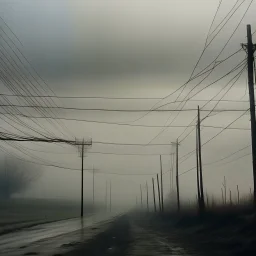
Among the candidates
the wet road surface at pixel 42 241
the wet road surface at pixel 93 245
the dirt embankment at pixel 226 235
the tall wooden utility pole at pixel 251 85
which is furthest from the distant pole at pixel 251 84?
the wet road surface at pixel 42 241

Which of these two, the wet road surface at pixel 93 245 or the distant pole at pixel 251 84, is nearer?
the wet road surface at pixel 93 245

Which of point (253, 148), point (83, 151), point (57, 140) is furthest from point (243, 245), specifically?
point (83, 151)

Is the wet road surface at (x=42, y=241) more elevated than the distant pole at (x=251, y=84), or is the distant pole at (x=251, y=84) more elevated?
the distant pole at (x=251, y=84)

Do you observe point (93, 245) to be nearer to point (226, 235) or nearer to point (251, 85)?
point (226, 235)

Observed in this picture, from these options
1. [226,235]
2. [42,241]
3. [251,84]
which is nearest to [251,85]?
[251,84]

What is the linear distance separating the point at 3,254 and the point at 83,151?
67.2 m

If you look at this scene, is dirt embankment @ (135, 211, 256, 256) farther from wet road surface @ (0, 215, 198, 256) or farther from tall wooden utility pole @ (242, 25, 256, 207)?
tall wooden utility pole @ (242, 25, 256, 207)

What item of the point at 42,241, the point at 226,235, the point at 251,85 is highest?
the point at 251,85

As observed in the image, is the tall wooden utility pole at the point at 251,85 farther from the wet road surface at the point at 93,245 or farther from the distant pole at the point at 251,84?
the wet road surface at the point at 93,245

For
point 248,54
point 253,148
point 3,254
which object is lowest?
point 3,254

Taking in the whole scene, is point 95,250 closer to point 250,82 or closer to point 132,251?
point 132,251

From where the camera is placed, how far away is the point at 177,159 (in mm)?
66688

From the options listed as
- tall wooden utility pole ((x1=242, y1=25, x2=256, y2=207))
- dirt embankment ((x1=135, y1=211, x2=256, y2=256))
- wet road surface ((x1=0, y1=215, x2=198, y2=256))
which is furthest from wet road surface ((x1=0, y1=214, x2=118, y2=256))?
tall wooden utility pole ((x1=242, y1=25, x2=256, y2=207))

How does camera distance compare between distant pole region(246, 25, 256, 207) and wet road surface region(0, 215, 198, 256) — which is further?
distant pole region(246, 25, 256, 207)
